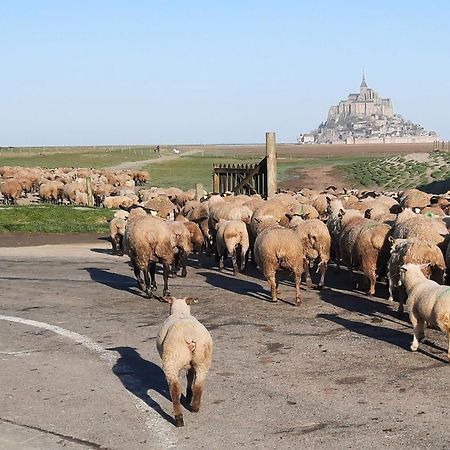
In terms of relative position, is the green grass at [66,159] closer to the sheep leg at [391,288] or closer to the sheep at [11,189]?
the sheep at [11,189]

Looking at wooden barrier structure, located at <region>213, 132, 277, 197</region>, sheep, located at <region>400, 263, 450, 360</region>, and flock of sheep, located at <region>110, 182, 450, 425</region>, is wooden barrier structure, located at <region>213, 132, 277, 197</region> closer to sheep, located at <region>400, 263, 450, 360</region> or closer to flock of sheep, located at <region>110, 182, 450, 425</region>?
flock of sheep, located at <region>110, 182, 450, 425</region>

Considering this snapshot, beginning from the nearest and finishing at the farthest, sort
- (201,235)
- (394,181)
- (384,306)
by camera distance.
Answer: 1. (384,306)
2. (201,235)
3. (394,181)

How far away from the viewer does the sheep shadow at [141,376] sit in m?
9.51

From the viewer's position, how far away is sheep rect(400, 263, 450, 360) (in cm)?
1025

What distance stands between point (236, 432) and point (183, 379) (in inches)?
79.5

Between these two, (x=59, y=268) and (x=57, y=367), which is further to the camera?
(x=59, y=268)

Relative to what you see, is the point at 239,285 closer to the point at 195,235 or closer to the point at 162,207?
the point at 195,235

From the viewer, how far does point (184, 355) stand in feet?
27.9

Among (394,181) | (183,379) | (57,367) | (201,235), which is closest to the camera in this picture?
(183,379)

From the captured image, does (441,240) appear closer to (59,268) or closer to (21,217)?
(59,268)

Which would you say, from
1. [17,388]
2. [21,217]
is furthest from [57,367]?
[21,217]

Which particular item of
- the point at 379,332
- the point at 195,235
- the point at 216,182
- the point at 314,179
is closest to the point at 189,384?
the point at 379,332

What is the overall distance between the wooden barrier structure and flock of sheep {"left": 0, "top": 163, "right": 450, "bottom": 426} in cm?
405

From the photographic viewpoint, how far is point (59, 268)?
2102 centimetres
